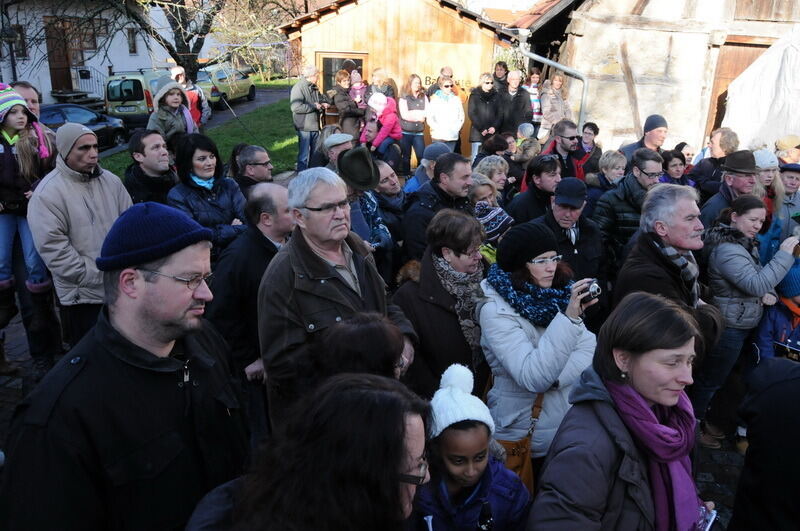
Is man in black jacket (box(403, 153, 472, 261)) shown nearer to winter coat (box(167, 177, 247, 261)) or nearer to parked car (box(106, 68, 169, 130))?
winter coat (box(167, 177, 247, 261))

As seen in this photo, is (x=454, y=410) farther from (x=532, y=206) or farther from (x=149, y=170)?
(x=149, y=170)

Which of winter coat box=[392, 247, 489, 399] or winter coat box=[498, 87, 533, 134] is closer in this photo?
winter coat box=[392, 247, 489, 399]

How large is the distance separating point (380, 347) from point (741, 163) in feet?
15.3

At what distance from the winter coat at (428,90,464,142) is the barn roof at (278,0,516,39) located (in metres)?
2.38

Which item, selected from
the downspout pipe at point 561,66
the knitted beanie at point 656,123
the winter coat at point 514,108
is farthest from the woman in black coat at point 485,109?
the knitted beanie at point 656,123

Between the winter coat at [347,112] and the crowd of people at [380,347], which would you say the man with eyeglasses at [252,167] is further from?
the winter coat at [347,112]

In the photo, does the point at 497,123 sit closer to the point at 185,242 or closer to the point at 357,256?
the point at 357,256

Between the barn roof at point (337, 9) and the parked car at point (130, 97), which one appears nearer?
the barn roof at point (337, 9)

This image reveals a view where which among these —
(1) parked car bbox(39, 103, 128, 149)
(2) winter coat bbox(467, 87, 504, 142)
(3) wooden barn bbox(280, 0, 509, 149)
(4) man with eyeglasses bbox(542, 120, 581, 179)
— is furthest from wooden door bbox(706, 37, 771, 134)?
(1) parked car bbox(39, 103, 128, 149)

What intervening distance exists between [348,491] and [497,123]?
1099 centimetres

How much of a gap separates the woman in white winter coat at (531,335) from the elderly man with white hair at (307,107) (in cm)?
895

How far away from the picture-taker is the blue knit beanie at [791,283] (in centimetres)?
485

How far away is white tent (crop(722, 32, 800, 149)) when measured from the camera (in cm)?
1078

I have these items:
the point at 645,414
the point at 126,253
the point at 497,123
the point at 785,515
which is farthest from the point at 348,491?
the point at 497,123
